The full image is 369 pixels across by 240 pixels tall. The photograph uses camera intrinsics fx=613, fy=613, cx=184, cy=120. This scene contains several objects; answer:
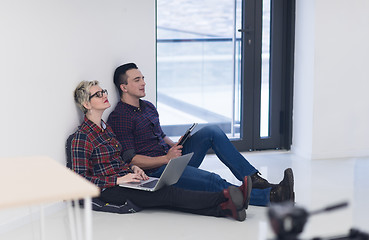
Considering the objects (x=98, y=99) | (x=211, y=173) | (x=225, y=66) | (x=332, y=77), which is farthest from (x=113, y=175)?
(x=332, y=77)

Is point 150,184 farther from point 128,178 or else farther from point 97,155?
point 97,155

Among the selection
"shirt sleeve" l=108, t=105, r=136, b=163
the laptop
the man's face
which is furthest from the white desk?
the man's face

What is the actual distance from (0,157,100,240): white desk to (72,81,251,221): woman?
4.21ft

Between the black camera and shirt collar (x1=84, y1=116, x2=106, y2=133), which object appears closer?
the black camera

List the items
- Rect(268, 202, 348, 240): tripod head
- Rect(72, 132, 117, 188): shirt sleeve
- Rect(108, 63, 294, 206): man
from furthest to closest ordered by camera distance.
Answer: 1. Rect(108, 63, 294, 206): man
2. Rect(72, 132, 117, 188): shirt sleeve
3. Rect(268, 202, 348, 240): tripod head

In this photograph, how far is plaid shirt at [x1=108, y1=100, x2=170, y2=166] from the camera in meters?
4.17

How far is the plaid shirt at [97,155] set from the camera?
12.6 feet

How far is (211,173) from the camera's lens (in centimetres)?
416

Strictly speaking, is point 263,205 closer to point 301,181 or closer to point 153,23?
point 301,181

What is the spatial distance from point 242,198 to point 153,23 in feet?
5.75

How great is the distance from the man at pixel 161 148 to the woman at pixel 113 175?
148mm

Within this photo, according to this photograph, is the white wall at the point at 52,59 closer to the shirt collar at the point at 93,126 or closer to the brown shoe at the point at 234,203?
the shirt collar at the point at 93,126

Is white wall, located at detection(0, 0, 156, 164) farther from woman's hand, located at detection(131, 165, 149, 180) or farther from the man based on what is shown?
woman's hand, located at detection(131, 165, 149, 180)

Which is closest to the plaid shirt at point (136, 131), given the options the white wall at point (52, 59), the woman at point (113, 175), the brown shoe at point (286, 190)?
the woman at point (113, 175)
